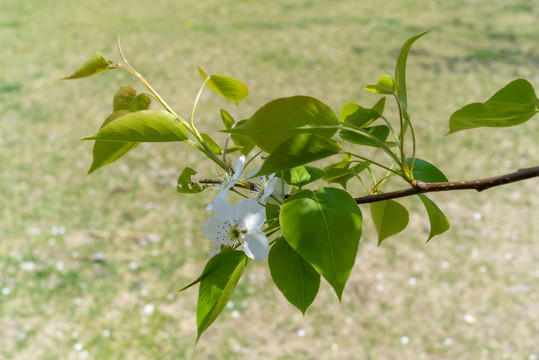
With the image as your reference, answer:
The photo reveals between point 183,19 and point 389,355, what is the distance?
13.7ft

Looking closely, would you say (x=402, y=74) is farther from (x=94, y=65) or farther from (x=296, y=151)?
(x=94, y=65)

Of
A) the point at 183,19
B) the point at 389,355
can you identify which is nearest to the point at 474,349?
the point at 389,355

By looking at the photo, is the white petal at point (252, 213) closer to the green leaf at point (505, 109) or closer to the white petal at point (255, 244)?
the white petal at point (255, 244)

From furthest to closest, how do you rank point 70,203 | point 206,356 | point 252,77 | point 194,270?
point 252,77 → point 70,203 → point 194,270 → point 206,356

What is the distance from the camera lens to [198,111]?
10.6 ft

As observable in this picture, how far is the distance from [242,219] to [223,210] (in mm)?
15

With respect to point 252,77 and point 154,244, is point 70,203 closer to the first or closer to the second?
point 154,244

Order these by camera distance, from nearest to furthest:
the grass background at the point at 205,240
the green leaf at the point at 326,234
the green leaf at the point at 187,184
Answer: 1. the green leaf at the point at 326,234
2. the green leaf at the point at 187,184
3. the grass background at the point at 205,240

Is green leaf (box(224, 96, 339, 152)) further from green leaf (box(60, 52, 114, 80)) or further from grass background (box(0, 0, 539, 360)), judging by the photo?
grass background (box(0, 0, 539, 360))

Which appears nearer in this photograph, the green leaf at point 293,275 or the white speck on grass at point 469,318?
the green leaf at point 293,275

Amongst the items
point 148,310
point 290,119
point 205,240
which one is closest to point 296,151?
point 290,119

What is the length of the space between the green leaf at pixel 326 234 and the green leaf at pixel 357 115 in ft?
0.31

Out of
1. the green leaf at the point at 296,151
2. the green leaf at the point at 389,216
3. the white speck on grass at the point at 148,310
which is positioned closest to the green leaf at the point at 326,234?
the green leaf at the point at 296,151

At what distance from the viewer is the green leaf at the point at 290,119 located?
261 millimetres
